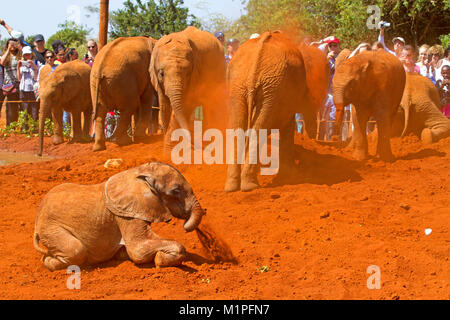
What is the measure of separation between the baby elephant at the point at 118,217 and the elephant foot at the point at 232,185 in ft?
9.55

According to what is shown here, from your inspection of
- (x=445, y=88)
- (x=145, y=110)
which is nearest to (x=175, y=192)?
(x=145, y=110)

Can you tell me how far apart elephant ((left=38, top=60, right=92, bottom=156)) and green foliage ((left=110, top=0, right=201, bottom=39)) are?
1054 centimetres

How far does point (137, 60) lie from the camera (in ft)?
43.8

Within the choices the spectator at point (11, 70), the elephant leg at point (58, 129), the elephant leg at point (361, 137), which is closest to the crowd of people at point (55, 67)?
the spectator at point (11, 70)

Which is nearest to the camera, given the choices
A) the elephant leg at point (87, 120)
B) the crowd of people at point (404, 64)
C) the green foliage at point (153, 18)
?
the crowd of people at point (404, 64)

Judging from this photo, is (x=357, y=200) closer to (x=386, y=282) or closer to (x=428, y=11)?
(x=386, y=282)

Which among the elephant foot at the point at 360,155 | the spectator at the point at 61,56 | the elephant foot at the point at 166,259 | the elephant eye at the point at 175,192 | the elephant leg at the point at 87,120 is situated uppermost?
the spectator at the point at 61,56

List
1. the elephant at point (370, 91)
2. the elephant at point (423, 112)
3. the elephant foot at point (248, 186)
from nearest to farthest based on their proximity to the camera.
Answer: the elephant foot at point (248, 186)
the elephant at point (370, 91)
the elephant at point (423, 112)

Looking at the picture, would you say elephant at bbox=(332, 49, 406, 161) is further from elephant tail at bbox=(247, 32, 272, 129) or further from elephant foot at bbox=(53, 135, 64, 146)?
elephant foot at bbox=(53, 135, 64, 146)

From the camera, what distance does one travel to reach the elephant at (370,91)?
397 inches

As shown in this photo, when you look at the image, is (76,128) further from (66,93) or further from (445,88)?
(445,88)

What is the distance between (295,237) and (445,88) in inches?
341

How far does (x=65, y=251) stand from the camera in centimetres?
564

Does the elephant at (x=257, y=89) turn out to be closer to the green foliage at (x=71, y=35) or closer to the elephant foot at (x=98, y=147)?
the elephant foot at (x=98, y=147)
